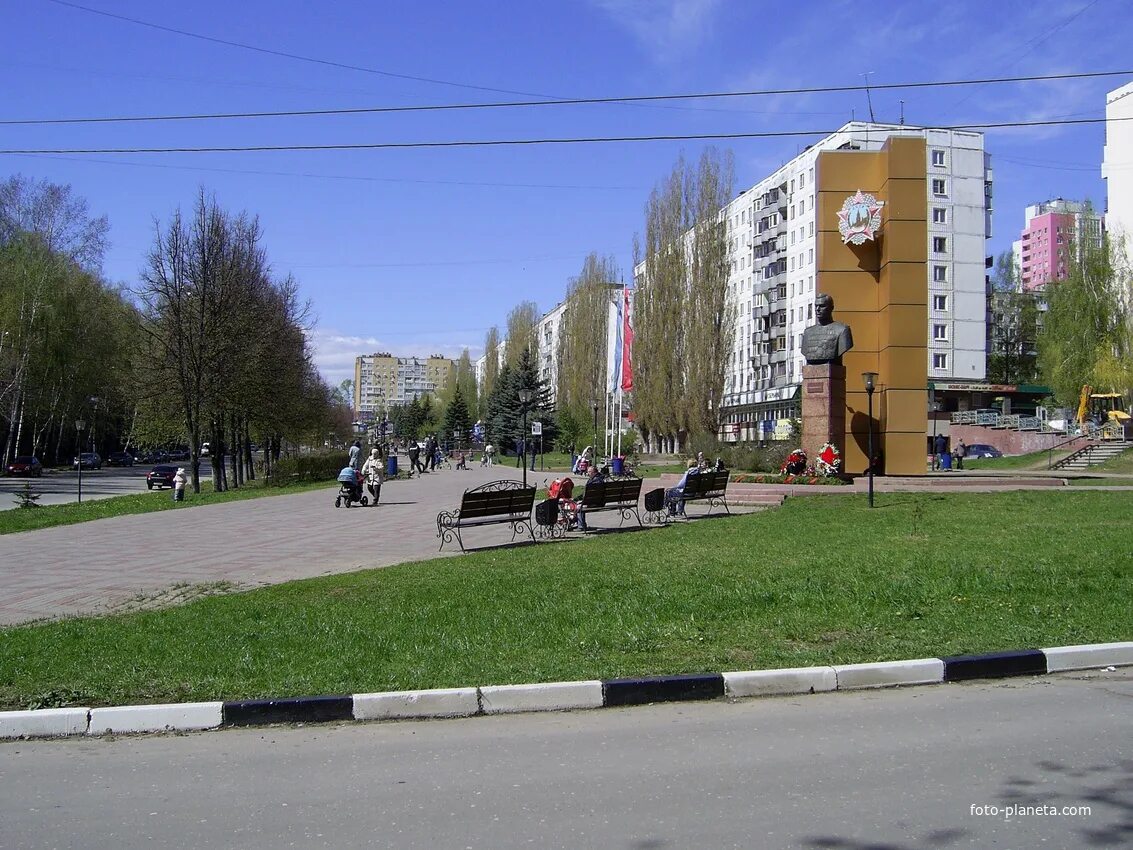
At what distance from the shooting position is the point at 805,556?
40.6 ft

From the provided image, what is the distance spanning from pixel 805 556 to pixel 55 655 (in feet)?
28.0

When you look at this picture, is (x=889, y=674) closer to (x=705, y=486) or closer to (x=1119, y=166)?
(x=705, y=486)

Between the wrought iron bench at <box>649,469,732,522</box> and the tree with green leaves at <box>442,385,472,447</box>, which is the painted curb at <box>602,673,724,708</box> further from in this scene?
the tree with green leaves at <box>442,385,472,447</box>

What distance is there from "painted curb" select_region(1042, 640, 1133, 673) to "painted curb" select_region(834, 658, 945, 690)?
981 millimetres

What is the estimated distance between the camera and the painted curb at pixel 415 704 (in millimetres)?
6590

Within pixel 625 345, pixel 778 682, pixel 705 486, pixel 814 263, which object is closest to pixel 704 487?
pixel 705 486

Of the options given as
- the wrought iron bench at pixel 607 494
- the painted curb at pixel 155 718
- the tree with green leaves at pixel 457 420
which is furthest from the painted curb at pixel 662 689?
the tree with green leaves at pixel 457 420

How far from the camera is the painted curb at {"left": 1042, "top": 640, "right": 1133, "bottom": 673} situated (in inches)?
295

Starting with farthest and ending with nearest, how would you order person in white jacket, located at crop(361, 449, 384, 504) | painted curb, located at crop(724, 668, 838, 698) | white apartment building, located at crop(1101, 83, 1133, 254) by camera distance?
1. white apartment building, located at crop(1101, 83, 1133, 254)
2. person in white jacket, located at crop(361, 449, 384, 504)
3. painted curb, located at crop(724, 668, 838, 698)

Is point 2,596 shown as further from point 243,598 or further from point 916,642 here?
point 916,642

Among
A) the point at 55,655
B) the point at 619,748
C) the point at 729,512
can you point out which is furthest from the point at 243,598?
the point at 729,512

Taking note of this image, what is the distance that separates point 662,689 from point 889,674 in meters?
1.76

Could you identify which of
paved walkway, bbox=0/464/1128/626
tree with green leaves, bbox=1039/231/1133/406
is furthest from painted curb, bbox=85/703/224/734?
tree with green leaves, bbox=1039/231/1133/406

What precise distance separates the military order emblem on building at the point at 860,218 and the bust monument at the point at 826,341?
326 centimetres
